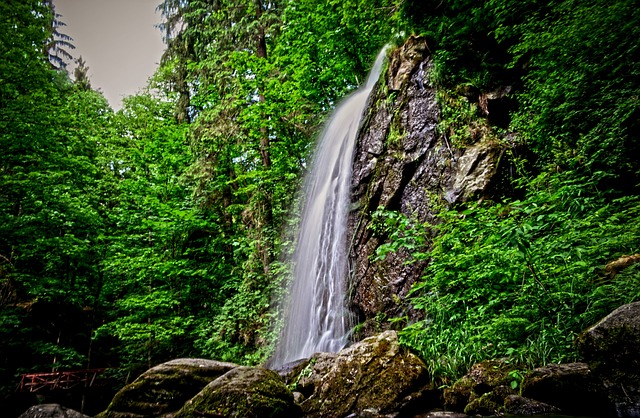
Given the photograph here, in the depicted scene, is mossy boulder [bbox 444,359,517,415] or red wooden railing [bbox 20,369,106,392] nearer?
mossy boulder [bbox 444,359,517,415]

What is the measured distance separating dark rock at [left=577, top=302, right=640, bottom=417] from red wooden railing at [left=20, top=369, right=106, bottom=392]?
524 inches

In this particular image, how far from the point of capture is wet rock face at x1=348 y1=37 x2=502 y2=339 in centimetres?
597

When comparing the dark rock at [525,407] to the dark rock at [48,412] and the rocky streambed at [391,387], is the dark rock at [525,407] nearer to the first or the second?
the rocky streambed at [391,387]

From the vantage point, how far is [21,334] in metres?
11.9

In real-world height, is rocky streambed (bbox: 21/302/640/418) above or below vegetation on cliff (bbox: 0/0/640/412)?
below

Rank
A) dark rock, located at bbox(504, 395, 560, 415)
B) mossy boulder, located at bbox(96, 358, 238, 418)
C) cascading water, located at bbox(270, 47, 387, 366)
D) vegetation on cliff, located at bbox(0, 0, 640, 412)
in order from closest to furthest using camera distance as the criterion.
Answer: dark rock, located at bbox(504, 395, 560, 415)
vegetation on cliff, located at bbox(0, 0, 640, 412)
mossy boulder, located at bbox(96, 358, 238, 418)
cascading water, located at bbox(270, 47, 387, 366)

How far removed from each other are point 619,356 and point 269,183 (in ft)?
34.2

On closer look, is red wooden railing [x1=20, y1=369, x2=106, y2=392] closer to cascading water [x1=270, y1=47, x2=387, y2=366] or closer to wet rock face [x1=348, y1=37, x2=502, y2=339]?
cascading water [x1=270, y1=47, x2=387, y2=366]

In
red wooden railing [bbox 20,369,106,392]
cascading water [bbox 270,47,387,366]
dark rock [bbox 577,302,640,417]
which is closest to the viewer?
dark rock [bbox 577,302,640,417]

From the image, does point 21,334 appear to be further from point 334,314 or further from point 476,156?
point 476,156

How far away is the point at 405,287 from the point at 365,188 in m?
2.53

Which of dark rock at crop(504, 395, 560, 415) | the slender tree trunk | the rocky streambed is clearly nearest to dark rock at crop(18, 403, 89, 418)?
the rocky streambed

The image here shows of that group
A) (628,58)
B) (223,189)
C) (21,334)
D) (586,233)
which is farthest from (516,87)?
(21,334)

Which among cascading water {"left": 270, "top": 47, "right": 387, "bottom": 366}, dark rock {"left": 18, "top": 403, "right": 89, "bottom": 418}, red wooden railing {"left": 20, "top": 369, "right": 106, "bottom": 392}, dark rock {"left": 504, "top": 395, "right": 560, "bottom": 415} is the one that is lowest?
dark rock {"left": 504, "top": 395, "right": 560, "bottom": 415}
